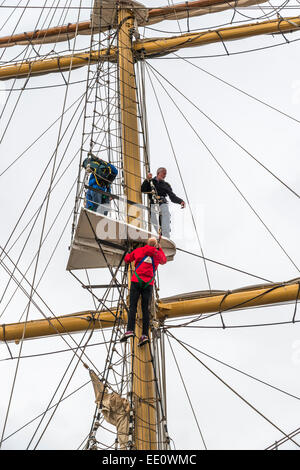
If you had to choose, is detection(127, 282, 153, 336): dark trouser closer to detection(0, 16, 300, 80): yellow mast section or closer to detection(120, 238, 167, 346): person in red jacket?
detection(120, 238, 167, 346): person in red jacket

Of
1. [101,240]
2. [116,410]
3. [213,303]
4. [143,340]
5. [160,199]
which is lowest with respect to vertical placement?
[116,410]

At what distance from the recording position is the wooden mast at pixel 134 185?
257 inches

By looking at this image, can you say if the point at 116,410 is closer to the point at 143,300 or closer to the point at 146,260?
the point at 143,300

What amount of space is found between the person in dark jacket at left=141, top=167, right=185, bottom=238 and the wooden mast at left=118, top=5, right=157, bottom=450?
185mm

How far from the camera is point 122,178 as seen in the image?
8.25m

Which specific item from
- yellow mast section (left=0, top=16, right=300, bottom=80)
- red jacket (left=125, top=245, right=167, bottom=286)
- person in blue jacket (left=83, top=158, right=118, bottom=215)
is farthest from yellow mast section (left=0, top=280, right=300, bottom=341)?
yellow mast section (left=0, top=16, right=300, bottom=80)

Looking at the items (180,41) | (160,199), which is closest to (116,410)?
(160,199)

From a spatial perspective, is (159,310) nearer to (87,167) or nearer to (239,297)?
(239,297)

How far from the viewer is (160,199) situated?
7.94 meters

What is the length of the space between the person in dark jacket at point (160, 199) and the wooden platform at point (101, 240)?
0.32 m

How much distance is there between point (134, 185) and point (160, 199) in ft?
1.51

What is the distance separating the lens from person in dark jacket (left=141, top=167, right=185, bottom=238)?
7676 millimetres
